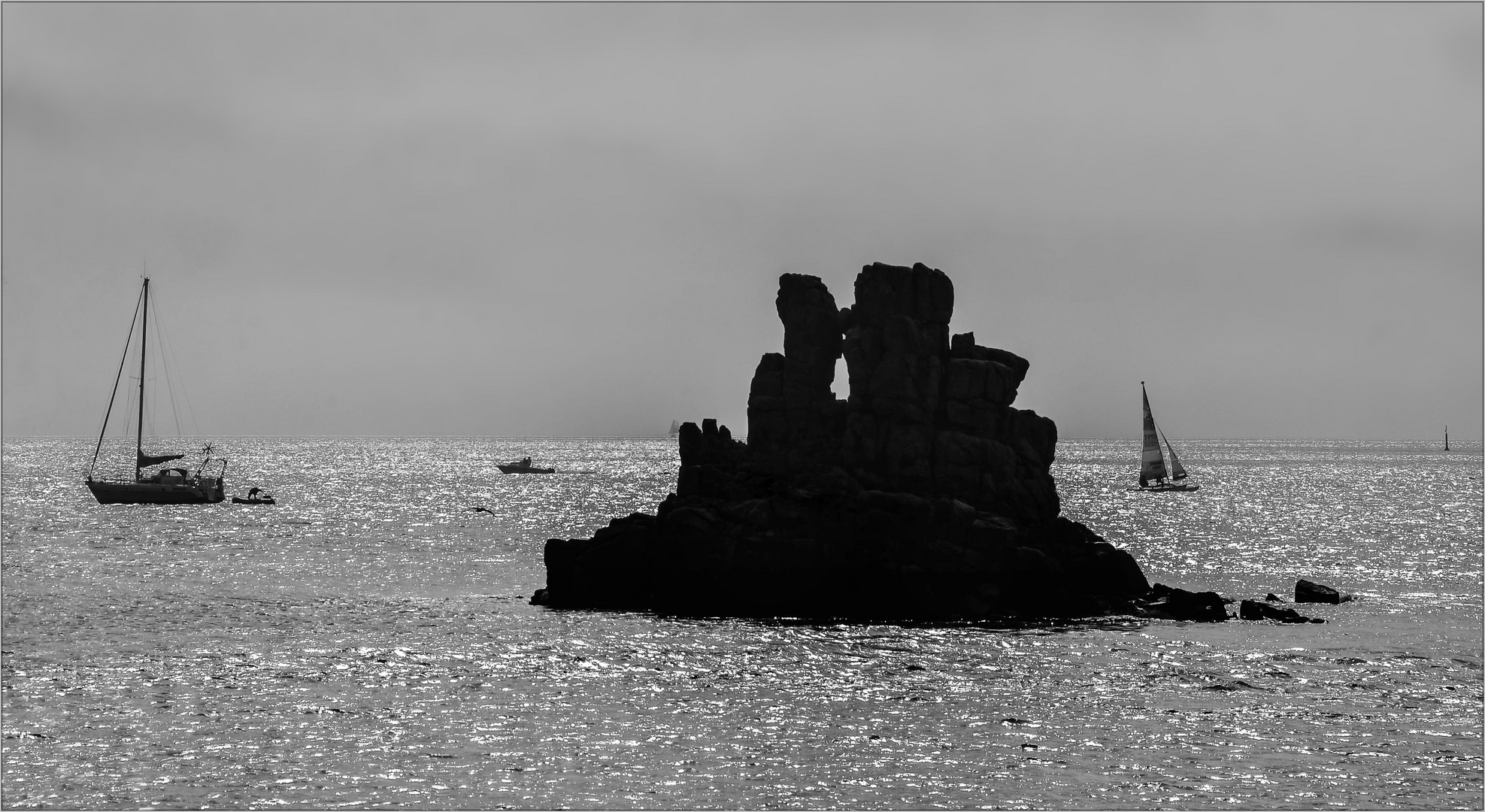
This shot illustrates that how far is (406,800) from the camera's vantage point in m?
40.0

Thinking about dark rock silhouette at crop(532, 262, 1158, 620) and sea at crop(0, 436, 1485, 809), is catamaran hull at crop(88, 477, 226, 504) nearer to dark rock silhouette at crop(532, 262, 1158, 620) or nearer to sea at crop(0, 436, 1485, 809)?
sea at crop(0, 436, 1485, 809)

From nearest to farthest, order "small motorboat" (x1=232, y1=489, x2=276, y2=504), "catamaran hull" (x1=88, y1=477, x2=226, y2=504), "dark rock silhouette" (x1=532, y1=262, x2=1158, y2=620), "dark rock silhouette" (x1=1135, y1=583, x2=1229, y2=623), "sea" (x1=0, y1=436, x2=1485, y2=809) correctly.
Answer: "sea" (x1=0, y1=436, x2=1485, y2=809), "dark rock silhouette" (x1=1135, y1=583, x2=1229, y2=623), "dark rock silhouette" (x1=532, y1=262, x2=1158, y2=620), "catamaran hull" (x1=88, y1=477, x2=226, y2=504), "small motorboat" (x1=232, y1=489, x2=276, y2=504)

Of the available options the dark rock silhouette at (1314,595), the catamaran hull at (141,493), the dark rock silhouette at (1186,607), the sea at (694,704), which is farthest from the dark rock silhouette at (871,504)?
the catamaran hull at (141,493)

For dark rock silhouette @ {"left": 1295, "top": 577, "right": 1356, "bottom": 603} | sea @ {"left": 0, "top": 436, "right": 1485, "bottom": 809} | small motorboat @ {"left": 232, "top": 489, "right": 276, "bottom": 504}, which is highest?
dark rock silhouette @ {"left": 1295, "top": 577, "right": 1356, "bottom": 603}

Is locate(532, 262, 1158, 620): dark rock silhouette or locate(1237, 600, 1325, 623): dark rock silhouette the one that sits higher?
locate(532, 262, 1158, 620): dark rock silhouette

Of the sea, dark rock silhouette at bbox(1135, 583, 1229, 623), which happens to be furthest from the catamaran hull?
dark rock silhouette at bbox(1135, 583, 1229, 623)

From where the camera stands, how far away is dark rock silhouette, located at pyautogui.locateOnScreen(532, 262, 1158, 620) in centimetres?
7312

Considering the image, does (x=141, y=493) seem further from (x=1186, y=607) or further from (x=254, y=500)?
(x=1186, y=607)

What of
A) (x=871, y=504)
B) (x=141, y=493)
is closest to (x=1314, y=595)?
(x=871, y=504)

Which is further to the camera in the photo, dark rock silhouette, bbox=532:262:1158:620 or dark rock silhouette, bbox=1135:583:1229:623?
dark rock silhouette, bbox=532:262:1158:620

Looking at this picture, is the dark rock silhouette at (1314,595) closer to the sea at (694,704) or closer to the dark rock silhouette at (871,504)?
the sea at (694,704)

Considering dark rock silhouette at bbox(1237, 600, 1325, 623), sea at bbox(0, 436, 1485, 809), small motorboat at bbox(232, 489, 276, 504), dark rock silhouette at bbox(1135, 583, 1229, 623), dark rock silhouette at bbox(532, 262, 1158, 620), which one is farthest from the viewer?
small motorboat at bbox(232, 489, 276, 504)

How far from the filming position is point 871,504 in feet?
245

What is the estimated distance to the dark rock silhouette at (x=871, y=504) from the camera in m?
73.1
